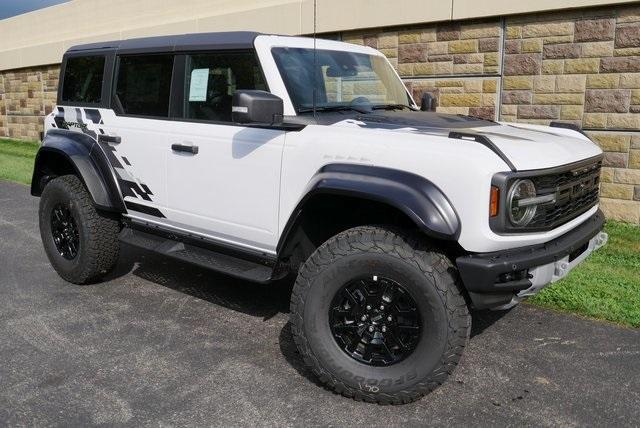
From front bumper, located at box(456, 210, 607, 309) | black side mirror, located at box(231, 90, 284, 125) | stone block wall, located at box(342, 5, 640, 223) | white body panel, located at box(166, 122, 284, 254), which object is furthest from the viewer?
stone block wall, located at box(342, 5, 640, 223)

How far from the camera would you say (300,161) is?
3.40 meters

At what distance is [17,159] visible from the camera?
13680mm

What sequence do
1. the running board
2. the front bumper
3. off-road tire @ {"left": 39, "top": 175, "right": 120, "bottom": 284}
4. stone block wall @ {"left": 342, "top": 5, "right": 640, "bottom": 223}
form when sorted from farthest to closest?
stone block wall @ {"left": 342, "top": 5, "right": 640, "bottom": 223} → off-road tire @ {"left": 39, "top": 175, "right": 120, "bottom": 284} → the running board → the front bumper

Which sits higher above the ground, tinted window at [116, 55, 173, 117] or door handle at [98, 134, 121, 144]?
tinted window at [116, 55, 173, 117]

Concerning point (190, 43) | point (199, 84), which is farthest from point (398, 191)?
point (190, 43)

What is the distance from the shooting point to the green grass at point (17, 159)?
11250 millimetres

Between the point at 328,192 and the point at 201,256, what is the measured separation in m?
1.30

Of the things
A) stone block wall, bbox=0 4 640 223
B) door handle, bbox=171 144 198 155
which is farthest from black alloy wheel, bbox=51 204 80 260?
stone block wall, bbox=0 4 640 223

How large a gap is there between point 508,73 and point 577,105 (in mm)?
909

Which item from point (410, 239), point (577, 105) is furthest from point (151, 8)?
point (410, 239)

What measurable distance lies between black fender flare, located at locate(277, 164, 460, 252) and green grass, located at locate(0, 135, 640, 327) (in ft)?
6.83

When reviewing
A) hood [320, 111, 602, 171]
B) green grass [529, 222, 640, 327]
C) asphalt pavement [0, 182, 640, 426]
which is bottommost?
asphalt pavement [0, 182, 640, 426]

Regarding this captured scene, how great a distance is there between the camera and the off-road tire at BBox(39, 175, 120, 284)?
15.4 feet

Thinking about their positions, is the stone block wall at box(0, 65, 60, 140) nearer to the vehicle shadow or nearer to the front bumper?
the vehicle shadow
